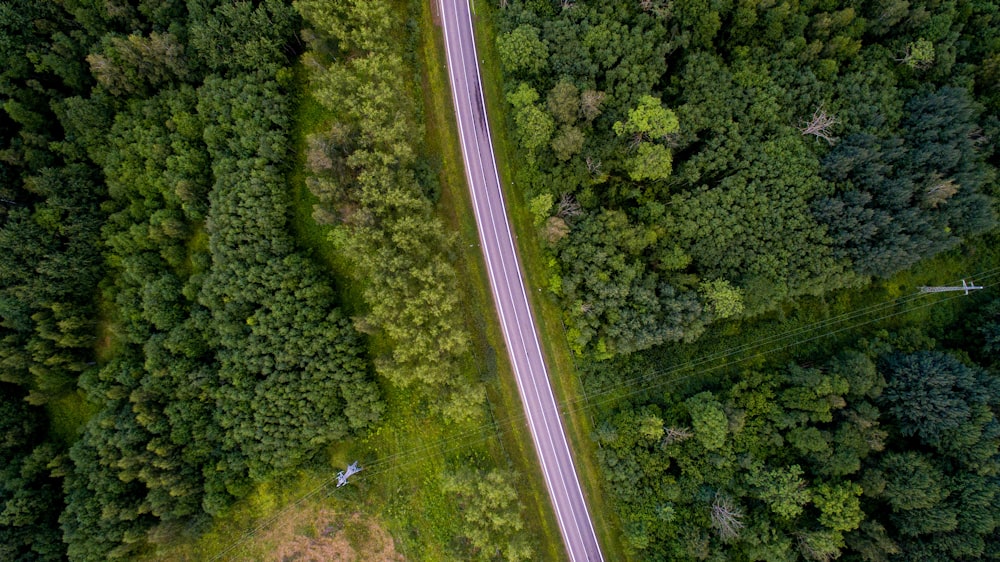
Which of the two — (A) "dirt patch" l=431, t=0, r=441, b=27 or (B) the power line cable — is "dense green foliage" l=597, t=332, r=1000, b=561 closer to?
(B) the power line cable

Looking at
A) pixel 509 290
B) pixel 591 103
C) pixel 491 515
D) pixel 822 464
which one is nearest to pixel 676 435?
pixel 822 464

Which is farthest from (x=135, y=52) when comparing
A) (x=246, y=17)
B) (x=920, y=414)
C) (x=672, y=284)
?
(x=920, y=414)

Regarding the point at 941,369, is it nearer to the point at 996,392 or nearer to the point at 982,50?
the point at 996,392

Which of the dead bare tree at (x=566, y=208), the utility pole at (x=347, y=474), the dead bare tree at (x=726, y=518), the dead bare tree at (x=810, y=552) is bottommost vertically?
the dead bare tree at (x=810, y=552)

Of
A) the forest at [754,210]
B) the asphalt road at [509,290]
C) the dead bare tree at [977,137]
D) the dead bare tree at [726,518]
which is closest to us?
the dead bare tree at [726,518]

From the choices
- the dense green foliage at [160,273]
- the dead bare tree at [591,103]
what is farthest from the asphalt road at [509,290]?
the dense green foliage at [160,273]

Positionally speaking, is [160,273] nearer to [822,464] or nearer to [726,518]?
[726,518]

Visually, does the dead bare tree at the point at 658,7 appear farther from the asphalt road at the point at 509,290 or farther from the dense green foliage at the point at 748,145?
the asphalt road at the point at 509,290
